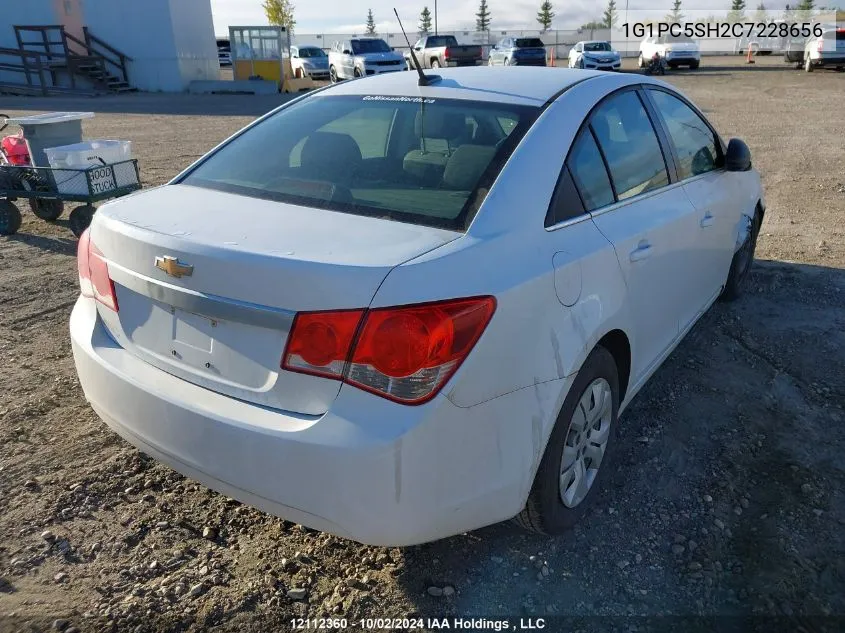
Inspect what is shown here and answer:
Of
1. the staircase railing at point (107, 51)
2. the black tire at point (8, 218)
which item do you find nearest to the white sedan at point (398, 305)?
the black tire at point (8, 218)

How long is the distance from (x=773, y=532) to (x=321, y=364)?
1.99 m

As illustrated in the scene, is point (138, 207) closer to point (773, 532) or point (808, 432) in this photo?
point (773, 532)

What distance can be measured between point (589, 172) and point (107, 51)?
1265 inches

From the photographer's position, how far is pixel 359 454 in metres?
1.96

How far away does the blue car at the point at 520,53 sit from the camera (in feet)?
109

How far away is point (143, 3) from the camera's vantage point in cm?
2834

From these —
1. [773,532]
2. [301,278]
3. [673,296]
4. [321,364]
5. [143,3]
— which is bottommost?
[773,532]

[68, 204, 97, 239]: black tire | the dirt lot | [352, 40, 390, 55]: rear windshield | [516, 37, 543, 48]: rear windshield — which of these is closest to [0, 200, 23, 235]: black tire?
[68, 204, 97, 239]: black tire

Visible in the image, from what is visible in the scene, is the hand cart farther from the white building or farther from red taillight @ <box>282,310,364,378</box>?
the white building

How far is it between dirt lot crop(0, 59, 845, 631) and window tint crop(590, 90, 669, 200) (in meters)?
1.23

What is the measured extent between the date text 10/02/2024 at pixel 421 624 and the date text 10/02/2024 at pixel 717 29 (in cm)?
4804

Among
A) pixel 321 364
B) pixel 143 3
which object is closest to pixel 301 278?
pixel 321 364

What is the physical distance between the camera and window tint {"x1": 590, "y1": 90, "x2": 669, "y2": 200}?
3012mm

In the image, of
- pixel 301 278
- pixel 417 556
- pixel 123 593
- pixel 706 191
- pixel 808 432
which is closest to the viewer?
pixel 301 278
